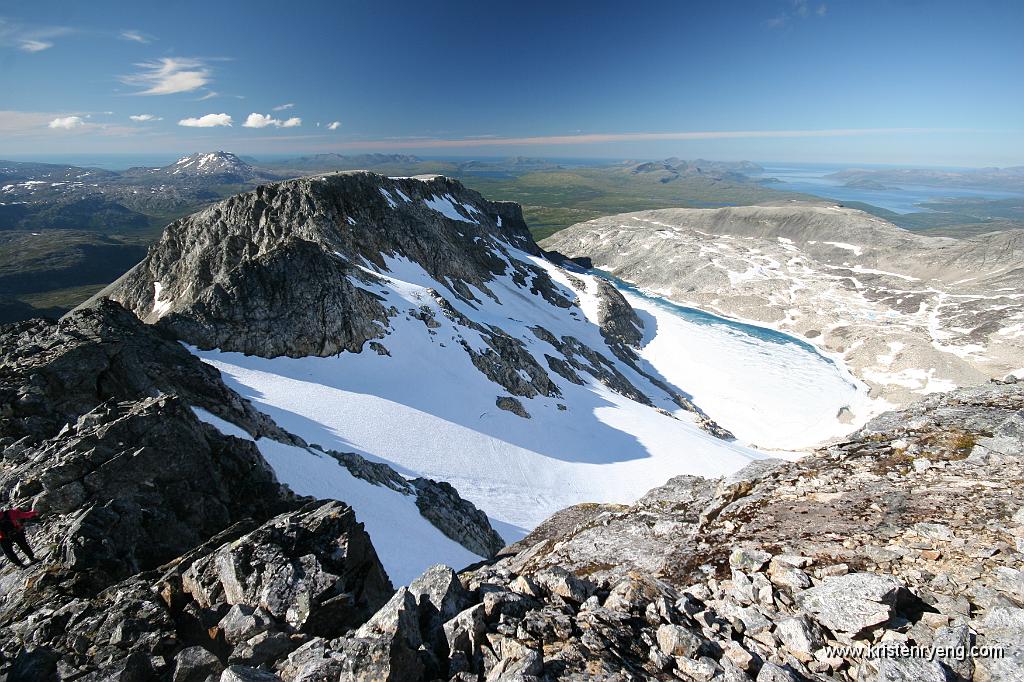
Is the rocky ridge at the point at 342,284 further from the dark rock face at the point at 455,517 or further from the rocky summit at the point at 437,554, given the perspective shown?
the dark rock face at the point at 455,517

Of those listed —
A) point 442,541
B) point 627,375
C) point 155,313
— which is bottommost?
point 627,375

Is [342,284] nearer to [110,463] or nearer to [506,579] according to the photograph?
[110,463]

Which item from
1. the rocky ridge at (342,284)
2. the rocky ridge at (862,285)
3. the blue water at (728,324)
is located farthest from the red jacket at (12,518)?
the blue water at (728,324)

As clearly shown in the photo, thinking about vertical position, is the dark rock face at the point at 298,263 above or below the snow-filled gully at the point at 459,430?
above

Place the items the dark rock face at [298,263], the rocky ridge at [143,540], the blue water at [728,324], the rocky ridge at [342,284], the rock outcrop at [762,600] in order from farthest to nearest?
the blue water at [728,324] < the rocky ridge at [342,284] < the dark rock face at [298,263] < the rocky ridge at [143,540] < the rock outcrop at [762,600]

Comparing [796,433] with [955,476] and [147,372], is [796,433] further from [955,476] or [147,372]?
[147,372]

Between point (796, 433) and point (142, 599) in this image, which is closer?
point (142, 599)

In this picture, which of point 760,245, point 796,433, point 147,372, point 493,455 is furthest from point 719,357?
point 760,245
